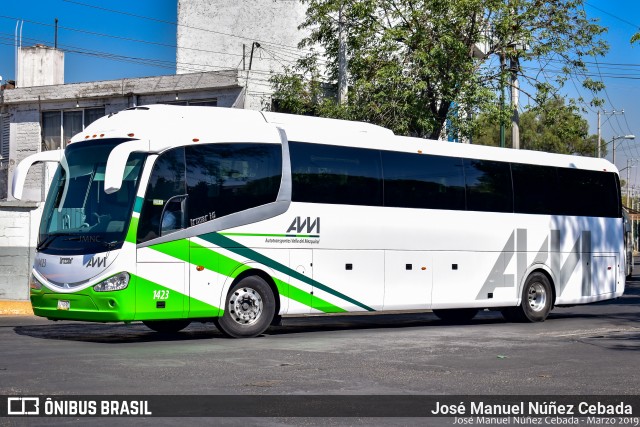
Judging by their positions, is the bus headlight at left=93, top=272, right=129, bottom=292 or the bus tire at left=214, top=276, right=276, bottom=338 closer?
the bus headlight at left=93, top=272, right=129, bottom=292

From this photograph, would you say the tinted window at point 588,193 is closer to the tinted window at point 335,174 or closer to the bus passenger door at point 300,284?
the tinted window at point 335,174

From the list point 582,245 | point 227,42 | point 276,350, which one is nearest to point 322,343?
point 276,350

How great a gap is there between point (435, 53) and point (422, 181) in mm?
9478

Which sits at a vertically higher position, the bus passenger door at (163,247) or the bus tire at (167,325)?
the bus passenger door at (163,247)

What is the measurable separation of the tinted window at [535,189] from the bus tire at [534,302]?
1.41 meters

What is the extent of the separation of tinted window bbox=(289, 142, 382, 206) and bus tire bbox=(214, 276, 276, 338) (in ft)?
5.48

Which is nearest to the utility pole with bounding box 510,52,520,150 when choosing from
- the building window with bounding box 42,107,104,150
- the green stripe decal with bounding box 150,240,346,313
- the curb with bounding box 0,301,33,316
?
the green stripe decal with bounding box 150,240,346,313

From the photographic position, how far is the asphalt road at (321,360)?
10008mm

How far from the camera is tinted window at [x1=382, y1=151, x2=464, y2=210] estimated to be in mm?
18406

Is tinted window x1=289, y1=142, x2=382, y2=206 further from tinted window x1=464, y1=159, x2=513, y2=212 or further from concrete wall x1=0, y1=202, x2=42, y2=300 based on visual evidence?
concrete wall x1=0, y1=202, x2=42, y2=300

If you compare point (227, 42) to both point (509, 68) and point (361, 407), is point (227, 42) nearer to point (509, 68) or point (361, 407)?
point (509, 68)

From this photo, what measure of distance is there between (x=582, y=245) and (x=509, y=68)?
8.73 metres

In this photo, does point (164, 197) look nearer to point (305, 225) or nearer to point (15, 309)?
point (305, 225)

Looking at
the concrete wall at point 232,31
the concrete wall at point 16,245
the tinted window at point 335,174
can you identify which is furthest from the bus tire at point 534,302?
the concrete wall at point 232,31
